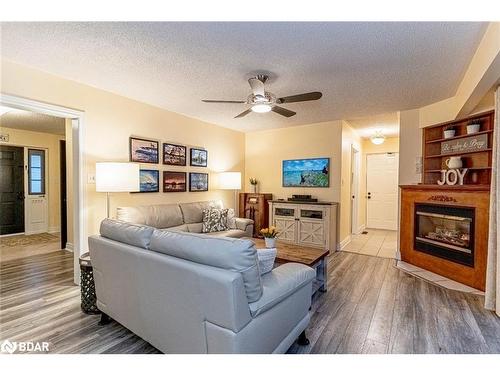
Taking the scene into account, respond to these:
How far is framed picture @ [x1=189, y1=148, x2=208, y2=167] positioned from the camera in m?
4.73

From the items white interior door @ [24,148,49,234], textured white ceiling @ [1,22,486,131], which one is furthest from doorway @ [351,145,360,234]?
white interior door @ [24,148,49,234]

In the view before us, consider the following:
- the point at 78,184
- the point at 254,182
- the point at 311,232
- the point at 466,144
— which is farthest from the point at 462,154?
the point at 78,184

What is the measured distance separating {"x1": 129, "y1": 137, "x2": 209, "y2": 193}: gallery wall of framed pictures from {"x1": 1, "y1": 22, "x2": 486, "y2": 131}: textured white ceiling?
765mm

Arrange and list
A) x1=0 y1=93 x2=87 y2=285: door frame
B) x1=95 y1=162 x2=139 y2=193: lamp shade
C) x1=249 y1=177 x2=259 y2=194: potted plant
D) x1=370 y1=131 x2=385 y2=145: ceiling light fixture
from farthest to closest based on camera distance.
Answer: x1=370 y1=131 x2=385 y2=145: ceiling light fixture < x1=249 y1=177 x2=259 y2=194: potted plant < x1=0 y1=93 x2=87 y2=285: door frame < x1=95 y1=162 x2=139 y2=193: lamp shade

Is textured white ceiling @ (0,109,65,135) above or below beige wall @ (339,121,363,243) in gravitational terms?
above

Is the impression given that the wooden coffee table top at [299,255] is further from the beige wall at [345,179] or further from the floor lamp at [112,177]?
the beige wall at [345,179]

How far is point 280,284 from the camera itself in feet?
5.49

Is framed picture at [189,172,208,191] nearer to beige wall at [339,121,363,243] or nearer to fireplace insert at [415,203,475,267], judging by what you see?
beige wall at [339,121,363,243]

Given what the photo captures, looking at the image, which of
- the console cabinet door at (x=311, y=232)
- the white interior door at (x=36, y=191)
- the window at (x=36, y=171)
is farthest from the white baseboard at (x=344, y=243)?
the window at (x=36, y=171)

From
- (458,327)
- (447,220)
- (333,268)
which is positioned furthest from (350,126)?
(458,327)

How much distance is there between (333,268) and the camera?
3.80m

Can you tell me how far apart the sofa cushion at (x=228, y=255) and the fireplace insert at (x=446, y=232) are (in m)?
3.12

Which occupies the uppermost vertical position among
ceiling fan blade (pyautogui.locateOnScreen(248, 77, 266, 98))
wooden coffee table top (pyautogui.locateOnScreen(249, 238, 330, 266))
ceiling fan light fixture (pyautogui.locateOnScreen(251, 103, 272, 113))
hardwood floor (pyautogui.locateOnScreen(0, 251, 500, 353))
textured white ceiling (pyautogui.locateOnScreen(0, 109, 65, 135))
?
textured white ceiling (pyautogui.locateOnScreen(0, 109, 65, 135))

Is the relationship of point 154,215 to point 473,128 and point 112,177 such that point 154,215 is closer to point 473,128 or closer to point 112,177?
point 112,177
